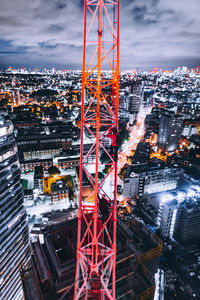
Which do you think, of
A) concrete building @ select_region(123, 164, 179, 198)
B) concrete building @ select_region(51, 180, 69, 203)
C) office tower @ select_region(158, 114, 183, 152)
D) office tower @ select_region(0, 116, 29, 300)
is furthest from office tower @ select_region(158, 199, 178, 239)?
office tower @ select_region(158, 114, 183, 152)

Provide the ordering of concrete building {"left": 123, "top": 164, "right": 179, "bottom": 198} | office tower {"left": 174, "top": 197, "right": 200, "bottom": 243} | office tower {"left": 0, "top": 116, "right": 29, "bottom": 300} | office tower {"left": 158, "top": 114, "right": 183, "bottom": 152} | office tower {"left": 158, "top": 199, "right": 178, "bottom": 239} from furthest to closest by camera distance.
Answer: office tower {"left": 158, "top": 114, "right": 183, "bottom": 152} → concrete building {"left": 123, "top": 164, "right": 179, "bottom": 198} → office tower {"left": 158, "top": 199, "right": 178, "bottom": 239} → office tower {"left": 174, "top": 197, "right": 200, "bottom": 243} → office tower {"left": 0, "top": 116, "right": 29, "bottom": 300}

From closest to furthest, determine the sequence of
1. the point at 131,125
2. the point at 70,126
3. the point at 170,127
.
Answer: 1. the point at 170,127
2. the point at 70,126
3. the point at 131,125

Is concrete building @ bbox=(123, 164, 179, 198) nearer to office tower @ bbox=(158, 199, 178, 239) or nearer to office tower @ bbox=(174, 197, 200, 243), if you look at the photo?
office tower @ bbox=(158, 199, 178, 239)

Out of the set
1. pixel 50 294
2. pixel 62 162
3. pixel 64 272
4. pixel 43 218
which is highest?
pixel 64 272

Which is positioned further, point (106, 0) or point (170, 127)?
point (170, 127)

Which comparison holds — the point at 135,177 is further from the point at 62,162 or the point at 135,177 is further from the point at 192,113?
the point at 192,113

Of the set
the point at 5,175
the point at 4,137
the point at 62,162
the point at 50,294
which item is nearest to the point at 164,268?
the point at 50,294

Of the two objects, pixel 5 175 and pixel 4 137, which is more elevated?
pixel 4 137
